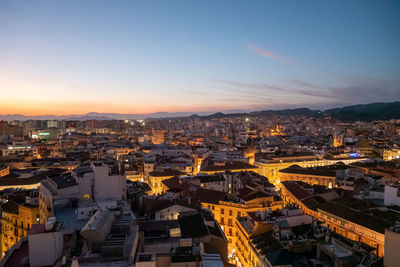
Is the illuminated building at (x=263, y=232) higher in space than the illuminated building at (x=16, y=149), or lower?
higher

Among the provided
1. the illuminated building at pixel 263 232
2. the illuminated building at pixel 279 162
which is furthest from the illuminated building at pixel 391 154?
the illuminated building at pixel 263 232

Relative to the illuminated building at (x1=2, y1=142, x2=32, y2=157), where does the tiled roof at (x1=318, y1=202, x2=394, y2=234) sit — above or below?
above

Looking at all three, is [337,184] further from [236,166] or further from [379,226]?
[379,226]

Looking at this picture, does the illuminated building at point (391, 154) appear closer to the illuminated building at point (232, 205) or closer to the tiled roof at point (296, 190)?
the tiled roof at point (296, 190)

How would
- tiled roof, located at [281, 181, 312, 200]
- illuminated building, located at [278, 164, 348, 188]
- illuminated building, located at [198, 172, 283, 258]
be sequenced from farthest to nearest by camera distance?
illuminated building, located at [278, 164, 348, 188] → tiled roof, located at [281, 181, 312, 200] → illuminated building, located at [198, 172, 283, 258]

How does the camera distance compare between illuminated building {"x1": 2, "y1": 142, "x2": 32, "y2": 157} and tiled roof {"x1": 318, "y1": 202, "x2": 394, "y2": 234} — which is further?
illuminated building {"x1": 2, "y1": 142, "x2": 32, "y2": 157}

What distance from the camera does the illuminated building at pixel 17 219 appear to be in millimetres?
19130

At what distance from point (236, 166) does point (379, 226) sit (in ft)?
89.7

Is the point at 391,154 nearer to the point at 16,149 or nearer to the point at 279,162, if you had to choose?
the point at 279,162

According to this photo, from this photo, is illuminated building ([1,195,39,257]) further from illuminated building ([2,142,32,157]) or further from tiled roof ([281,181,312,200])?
illuminated building ([2,142,32,157])

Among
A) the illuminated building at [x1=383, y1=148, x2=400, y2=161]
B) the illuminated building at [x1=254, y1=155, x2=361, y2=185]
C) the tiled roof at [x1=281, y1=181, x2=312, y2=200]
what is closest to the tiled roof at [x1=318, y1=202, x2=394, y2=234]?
the tiled roof at [x1=281, y1=181, x2=312, y2=200]

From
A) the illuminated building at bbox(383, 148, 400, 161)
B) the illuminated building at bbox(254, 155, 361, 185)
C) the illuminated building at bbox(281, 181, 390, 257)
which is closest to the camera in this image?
the illuminated building at bbox(281, 181, 390, 257)

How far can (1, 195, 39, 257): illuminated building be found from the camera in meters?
19.1

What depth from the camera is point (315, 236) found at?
52.7ft
